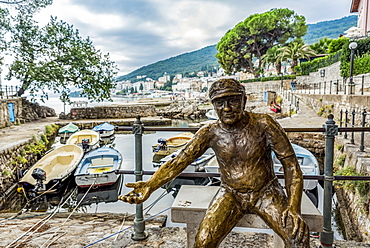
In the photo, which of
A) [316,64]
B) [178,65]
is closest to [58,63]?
[316,64]

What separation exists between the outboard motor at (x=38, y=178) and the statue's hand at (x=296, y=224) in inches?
309

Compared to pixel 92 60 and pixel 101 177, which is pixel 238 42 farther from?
pixel 101 177

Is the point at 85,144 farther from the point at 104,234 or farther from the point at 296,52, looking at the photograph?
the point at 296,52

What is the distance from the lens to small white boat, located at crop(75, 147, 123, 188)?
8.20 meters

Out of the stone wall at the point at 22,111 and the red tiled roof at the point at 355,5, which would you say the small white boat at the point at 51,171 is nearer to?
the stone wall at the point at 22,111

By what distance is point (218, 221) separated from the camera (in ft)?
5.00

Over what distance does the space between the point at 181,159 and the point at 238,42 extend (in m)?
39.3

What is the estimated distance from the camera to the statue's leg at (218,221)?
4.87 feet

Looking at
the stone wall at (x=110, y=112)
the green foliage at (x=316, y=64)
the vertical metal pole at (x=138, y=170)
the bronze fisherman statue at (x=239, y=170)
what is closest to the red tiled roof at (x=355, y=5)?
the green foliage at (x=316, y=64)

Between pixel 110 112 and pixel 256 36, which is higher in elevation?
pixel 256 36

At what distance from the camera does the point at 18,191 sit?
812 centimetres

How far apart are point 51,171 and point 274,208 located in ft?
29.7

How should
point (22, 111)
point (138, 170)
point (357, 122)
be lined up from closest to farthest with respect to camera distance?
1. point (138, 170)
2. point (357, 122)
3. point (22, 111)

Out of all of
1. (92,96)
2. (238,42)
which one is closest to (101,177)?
(92,96)
